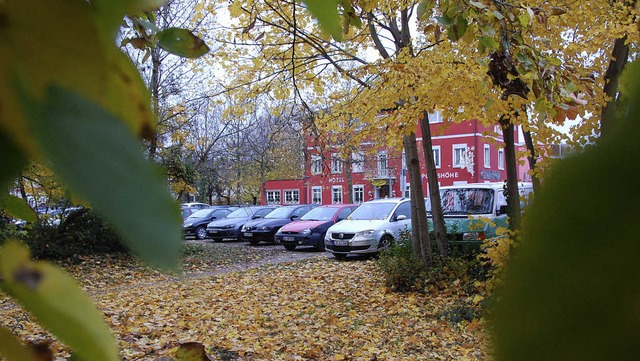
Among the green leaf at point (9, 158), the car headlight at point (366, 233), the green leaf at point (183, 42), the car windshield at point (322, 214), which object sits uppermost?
the green leaf at point (183, 42)

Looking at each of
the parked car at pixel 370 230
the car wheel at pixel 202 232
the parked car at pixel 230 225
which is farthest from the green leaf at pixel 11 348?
the car wheel at pixel 202 232

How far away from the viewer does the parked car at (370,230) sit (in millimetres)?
12078

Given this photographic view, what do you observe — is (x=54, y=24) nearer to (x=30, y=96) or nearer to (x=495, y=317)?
(x=30, y=96)

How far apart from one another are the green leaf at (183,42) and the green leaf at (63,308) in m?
0.35

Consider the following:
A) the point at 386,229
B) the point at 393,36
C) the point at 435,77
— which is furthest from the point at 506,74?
the point at 386,229

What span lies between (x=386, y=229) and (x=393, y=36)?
16.5ft

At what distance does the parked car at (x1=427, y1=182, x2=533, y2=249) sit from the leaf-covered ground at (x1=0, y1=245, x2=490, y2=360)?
5.21 ft

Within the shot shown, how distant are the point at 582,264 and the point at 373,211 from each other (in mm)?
12887

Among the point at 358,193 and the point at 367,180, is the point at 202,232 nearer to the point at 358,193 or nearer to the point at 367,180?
the point at 367,180

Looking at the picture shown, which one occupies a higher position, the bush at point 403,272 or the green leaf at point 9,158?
the green leaf at point 9,158

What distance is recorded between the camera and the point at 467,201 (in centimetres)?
1016

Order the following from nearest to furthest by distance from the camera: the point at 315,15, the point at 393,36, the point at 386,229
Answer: the point at 315,15
the point at 393,36
the point at 386,229

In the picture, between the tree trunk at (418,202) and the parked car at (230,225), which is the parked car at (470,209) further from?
the parked car at (230,225)

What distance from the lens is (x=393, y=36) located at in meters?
9.05
